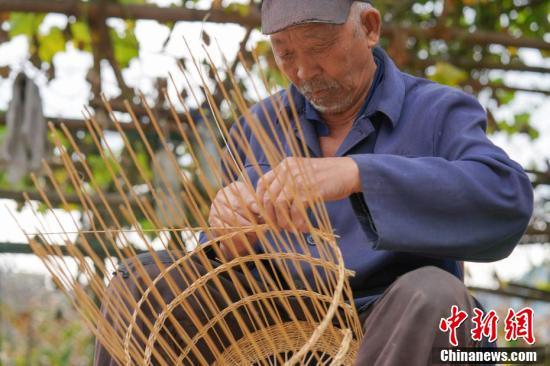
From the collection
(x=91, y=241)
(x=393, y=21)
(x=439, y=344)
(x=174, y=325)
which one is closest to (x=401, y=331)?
(x=439, y=344)

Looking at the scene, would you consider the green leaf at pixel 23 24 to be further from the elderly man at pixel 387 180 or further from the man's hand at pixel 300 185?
the man's hand at pixel 300 185

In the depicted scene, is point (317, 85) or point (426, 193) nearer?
point (426, 193)

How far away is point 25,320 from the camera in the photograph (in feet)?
14.3

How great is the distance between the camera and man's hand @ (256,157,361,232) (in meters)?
1.10

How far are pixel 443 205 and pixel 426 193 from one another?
0.10 ft

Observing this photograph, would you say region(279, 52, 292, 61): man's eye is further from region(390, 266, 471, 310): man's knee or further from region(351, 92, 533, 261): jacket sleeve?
region(390, 266, 471, 310): man's knee

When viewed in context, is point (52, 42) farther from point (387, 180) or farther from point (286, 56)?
point (387, 180)

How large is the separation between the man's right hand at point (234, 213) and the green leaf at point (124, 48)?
2.25 metres

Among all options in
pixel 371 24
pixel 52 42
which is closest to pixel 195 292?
pixel 371 24

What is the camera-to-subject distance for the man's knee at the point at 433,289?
41.6 inches

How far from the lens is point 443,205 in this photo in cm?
119

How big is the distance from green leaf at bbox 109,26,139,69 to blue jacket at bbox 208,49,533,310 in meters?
2.21

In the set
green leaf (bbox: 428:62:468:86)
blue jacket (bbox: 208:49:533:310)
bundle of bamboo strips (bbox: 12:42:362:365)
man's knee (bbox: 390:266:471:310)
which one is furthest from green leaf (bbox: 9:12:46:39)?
man's knee (bbox: 390:266:471:310)

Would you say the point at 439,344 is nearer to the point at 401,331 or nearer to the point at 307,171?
the point at 401,331
